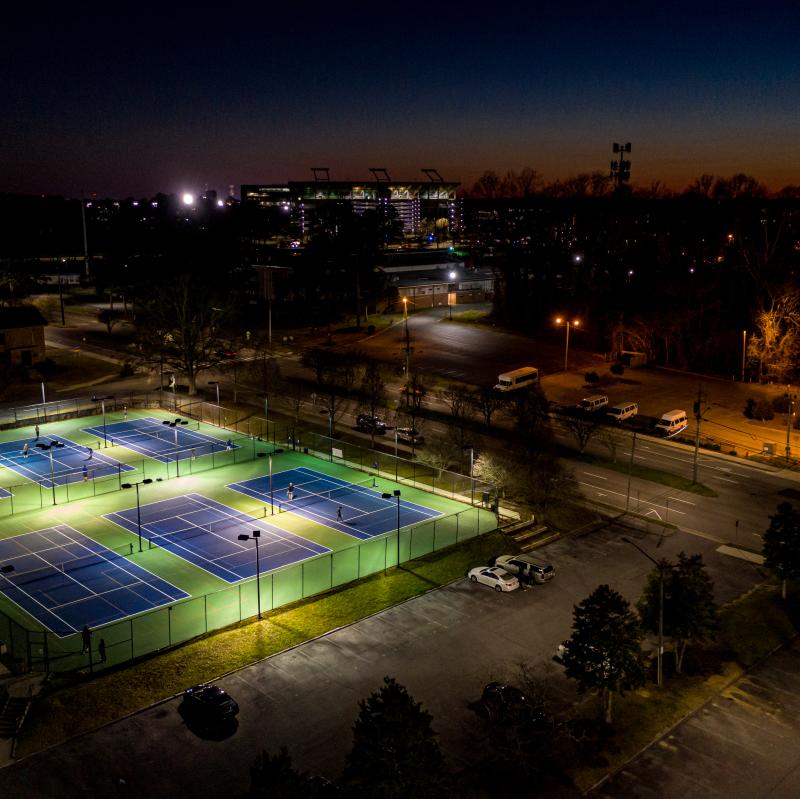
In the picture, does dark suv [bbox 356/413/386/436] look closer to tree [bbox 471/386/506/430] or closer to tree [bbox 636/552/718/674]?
tree [bbox 471/386/506/430]

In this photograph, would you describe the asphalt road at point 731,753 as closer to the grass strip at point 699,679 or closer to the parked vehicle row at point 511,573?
the grass strip at point 699,679

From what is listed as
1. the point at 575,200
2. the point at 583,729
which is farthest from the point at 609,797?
the point at 575,200

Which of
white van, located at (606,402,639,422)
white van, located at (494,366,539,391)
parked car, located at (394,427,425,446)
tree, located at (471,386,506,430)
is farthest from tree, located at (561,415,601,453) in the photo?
white van, located at (494,366,539,391)

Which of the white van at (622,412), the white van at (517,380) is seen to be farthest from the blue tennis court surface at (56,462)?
the white van at (622,412)

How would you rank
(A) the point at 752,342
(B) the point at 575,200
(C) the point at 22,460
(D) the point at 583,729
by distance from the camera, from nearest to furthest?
(D) the point at 583,729
(C) the point at 22,460
(A) the point at 752,342
(B) the point at 575,200

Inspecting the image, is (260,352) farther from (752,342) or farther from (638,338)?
(752,342)

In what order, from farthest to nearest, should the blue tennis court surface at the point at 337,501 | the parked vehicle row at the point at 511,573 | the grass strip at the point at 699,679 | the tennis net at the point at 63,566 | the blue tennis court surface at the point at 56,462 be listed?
the blue tennis court surface at the point at 56,462
the blue tennis court surface at the point at 337,501
the tennis net at the point at 63,566
the parked vehicle row at the point at 511,573
the grass strip at the point at 699,679
